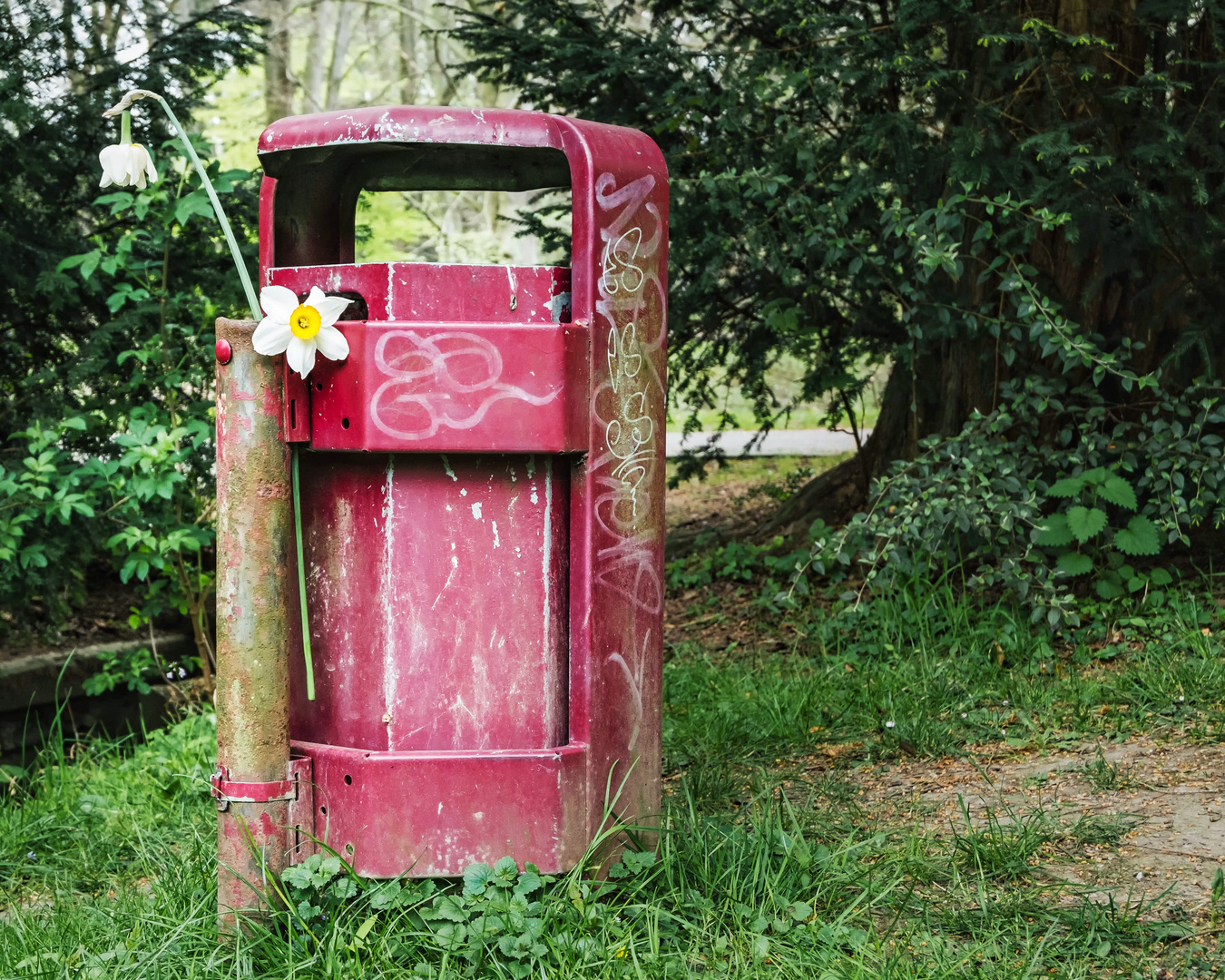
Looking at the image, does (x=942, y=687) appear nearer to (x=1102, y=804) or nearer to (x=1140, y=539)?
(x=1102, y=804)

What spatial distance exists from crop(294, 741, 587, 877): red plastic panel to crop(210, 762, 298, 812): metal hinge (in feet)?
0.27

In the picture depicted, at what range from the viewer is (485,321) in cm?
→ 243

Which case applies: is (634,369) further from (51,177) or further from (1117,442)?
(51,177)

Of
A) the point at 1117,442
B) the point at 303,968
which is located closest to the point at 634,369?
the point at 303,968

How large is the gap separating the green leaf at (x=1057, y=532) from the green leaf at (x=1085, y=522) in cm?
10

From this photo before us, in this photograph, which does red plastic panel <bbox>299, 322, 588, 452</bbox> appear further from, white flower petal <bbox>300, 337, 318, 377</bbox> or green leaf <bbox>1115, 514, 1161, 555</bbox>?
green leaf <bbox>1115, 514, 1161, 555</bbox>

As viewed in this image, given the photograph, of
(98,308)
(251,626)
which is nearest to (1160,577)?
(251,626)

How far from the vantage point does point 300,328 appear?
230cm

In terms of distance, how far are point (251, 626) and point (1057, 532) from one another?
3561 millimetres

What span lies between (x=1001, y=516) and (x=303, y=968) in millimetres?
3186

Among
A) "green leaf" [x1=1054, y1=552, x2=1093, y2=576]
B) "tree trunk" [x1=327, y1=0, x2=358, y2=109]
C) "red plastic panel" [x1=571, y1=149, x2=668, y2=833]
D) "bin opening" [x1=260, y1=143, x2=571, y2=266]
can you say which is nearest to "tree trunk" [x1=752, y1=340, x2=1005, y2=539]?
"green leaf" [x1=1054, y1=552, x2=1093, y2=576]

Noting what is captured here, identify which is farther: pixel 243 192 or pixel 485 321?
pixel 243 192

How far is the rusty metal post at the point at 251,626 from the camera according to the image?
7.84ft

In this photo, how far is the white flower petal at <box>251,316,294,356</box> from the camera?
2322 millimetres
